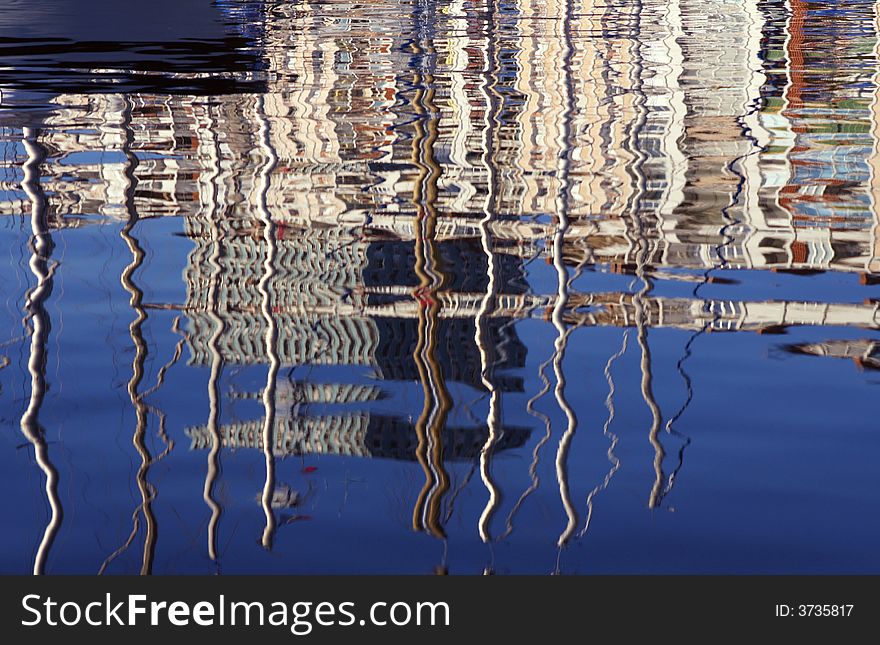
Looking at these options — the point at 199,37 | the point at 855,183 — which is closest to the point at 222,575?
the point at 855,183

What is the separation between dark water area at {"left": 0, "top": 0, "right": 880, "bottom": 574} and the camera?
4.63 meters

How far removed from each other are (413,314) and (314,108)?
781 cm

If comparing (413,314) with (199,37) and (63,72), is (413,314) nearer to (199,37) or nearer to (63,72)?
(63,72)

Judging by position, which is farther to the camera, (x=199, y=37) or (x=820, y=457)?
(x=199, y=37)

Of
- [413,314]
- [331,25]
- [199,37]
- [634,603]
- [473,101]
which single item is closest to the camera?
[634,603]

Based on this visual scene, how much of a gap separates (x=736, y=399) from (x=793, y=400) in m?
0.24

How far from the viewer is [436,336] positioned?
6773 mm

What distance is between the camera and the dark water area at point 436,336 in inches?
182

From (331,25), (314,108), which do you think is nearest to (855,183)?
(314,108)

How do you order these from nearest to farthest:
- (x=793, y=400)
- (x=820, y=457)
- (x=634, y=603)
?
(x=634, y=603) < (x=820, y=457) < (x=793, y=400)

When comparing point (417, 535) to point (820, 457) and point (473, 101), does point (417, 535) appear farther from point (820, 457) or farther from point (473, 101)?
point (473, 101)

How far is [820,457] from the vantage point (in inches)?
205

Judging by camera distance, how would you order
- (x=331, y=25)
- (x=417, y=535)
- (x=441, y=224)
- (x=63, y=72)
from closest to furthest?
(x=417, y=535) → (x=441, y=224) → (x=63, y=72) → (x=331, y=25)

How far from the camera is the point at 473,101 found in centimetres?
1545
